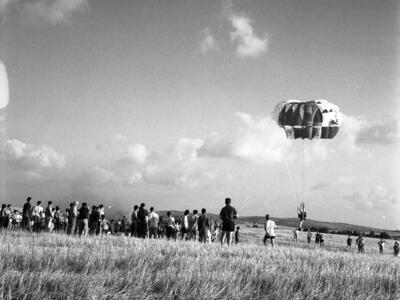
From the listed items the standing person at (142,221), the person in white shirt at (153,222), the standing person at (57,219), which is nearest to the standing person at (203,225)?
the person in white shirt at (153,222)

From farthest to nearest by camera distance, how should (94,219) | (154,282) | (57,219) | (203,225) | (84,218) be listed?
(57,219), (94,219), (84,218), (203,225), (154,282)

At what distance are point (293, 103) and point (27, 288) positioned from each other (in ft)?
77.2

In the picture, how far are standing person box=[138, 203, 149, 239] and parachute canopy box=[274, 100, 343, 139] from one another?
10838 mm

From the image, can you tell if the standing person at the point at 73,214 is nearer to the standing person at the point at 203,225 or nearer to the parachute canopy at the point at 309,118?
the standing person at the point at 203,225

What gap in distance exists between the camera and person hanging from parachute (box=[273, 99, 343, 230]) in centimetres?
2542

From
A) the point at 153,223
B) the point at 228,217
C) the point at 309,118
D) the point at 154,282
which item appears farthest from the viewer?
the point at 309,118

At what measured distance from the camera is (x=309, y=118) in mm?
25297

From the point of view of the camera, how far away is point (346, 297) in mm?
5375

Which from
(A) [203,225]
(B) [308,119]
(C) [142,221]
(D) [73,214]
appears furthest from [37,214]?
(B) [308,119]

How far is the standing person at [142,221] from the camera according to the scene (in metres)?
19.7

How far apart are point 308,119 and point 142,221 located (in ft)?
39.2

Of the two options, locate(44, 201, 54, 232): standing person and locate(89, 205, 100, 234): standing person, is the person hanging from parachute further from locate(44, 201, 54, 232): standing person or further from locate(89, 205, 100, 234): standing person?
locate(44, 201, 54, 232): standing person

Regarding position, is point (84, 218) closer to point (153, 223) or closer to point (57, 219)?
point (153, 223)

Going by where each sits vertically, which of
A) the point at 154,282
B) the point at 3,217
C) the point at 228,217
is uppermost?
the point at 228,217
